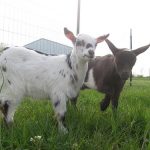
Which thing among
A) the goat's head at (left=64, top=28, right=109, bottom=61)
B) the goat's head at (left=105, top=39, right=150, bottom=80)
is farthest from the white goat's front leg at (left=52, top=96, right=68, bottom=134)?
the goat's head at (left=105, top=39, right=150, bottom=80)

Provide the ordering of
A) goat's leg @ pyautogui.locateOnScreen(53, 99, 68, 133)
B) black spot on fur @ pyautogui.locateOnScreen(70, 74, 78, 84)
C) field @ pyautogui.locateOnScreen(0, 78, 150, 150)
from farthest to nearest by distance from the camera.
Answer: black spot on fur @ pyautogui.locateOnScreen(70, 74, 78, 84) → goat's leg @ pyautogui.locateOnScreen(53, 99, 68, 133) → field @ pyautogui.locateOnScreen(0, 78, 150, 150)

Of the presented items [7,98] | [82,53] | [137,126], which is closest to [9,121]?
[7,98]

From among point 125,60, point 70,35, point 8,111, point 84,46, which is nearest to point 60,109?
point 8,111

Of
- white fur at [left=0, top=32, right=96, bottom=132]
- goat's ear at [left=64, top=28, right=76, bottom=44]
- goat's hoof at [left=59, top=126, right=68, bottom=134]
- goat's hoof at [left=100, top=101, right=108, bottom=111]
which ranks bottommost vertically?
goat's hoof at [left=100, top=101, right=108, bottom=111]

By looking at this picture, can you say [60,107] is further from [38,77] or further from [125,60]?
[125,60]

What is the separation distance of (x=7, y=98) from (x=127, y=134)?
148 cm

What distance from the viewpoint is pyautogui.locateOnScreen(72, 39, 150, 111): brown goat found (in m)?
5.57

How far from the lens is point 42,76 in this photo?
446 centimetres

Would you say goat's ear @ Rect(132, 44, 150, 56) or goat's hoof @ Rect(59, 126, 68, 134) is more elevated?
goat's ear @ Rect(132, 44, 150, 56)

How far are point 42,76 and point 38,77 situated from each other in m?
0.05

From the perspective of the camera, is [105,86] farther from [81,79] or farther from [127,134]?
[127,134]

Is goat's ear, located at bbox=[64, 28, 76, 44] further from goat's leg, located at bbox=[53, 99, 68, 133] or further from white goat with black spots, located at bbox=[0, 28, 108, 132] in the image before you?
goat's leg, located at bbox=[53, 99, 68, 133]

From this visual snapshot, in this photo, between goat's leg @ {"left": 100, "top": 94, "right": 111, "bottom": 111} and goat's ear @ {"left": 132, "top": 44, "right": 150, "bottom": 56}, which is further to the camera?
goat's leg @ {"left": 100, "top": 94, "right": 111, "bottom": 111}

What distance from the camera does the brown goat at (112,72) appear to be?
5.57 meters
